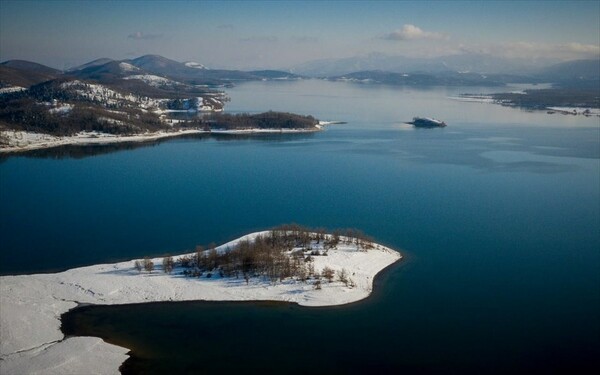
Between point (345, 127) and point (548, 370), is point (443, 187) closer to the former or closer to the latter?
point (548, 370)

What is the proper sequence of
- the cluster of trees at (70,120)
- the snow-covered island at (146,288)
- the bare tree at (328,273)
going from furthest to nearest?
the cluster of trees at (70,120) < the bare tree at (328,273) < the snow-covered island at (146,288)

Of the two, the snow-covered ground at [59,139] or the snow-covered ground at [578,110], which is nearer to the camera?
the snow-covered ground at [59,139]

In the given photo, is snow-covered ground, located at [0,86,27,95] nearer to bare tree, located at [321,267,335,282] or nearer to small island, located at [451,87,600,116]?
bare tree, located at [321,267,335,282]

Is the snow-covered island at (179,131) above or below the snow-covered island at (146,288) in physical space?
above

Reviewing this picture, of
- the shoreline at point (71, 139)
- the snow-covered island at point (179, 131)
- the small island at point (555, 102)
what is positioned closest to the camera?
the shoreline at point (71, 139)

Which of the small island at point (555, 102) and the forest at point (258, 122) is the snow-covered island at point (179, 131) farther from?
the small island at point (555, 102)

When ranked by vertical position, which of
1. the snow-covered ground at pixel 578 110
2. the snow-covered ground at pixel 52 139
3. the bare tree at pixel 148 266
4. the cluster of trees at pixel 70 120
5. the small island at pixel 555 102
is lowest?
the bare tree at pixel 148 266

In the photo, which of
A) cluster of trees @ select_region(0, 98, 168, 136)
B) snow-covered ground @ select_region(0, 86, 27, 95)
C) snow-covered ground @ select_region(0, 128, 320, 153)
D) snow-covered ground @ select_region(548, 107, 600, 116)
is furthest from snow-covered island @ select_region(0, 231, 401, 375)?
snow-covered ground @ select_region(548, 107, 600, 116)

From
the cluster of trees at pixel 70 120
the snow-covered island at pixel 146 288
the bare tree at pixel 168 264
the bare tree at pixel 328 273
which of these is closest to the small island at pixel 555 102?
the cluster of trees at pixel 70 120
